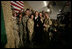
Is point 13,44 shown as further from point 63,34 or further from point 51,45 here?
point 63,34

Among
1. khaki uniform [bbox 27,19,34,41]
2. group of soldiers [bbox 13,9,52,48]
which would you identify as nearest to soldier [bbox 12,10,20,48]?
group of soldiers [bbox 13,9,52,48]

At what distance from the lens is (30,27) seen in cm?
220

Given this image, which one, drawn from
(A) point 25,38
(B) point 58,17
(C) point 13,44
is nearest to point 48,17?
(B) point 58,17

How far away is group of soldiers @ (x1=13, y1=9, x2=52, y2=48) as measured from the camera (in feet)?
6.66

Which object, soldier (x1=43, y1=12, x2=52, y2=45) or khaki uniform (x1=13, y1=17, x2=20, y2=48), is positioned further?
khaki uniform (x1=13, y1=17, x2=20, y2=48)

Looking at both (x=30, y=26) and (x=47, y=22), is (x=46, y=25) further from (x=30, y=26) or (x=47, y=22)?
(x=30, y=26)

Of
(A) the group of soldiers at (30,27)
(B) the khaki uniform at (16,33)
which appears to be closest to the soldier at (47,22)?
(A) the group of soldiers at (30,27)

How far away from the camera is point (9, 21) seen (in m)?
2.20

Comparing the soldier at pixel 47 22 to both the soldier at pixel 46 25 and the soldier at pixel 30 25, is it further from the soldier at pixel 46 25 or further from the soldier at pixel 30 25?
the soldier at pixel 30 25

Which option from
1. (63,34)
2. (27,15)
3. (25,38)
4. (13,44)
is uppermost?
(27,15)

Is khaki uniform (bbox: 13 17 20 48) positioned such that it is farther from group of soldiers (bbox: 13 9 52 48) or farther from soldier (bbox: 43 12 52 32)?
soldier (bbox: 43 12 52 32)

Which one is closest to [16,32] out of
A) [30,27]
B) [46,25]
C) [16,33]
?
[16,33]

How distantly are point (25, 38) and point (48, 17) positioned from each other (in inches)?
32.2

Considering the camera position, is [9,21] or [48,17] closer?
[48,17]
